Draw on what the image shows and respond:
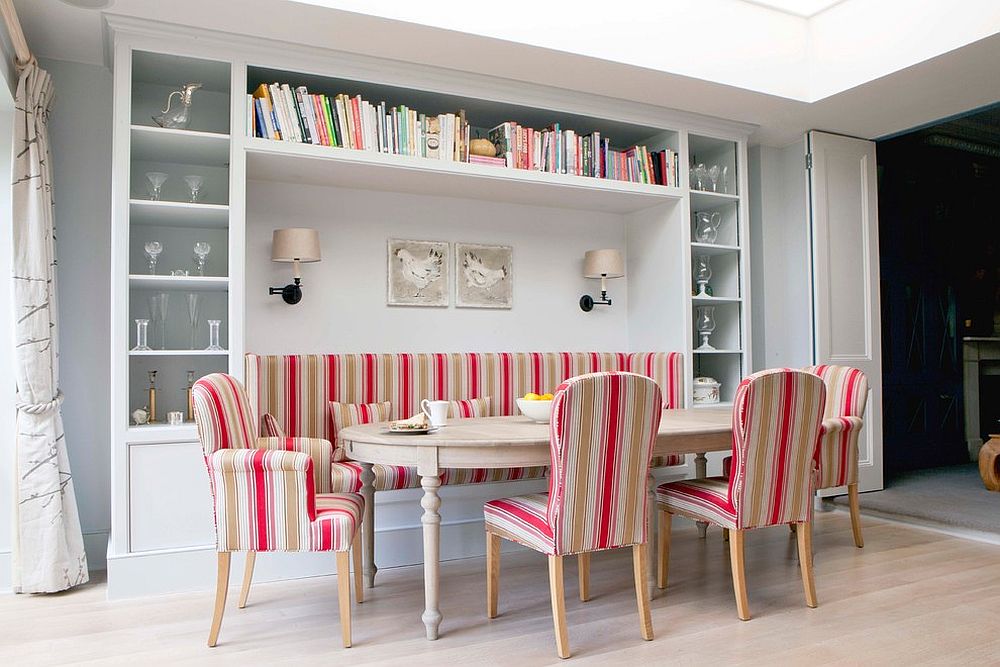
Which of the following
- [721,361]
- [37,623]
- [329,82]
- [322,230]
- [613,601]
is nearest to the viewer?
[37,623]

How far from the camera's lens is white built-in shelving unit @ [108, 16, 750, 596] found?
327 cm

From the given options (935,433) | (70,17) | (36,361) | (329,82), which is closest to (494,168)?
(329,82)

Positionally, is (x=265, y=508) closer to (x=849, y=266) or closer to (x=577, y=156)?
(x=577, y=156)

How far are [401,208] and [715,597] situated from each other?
8.45ft

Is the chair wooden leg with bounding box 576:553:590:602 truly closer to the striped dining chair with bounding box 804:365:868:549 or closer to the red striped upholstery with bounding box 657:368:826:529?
the red striped upholstery with bounding box 657:368:826:529

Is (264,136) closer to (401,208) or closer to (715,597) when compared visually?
(401,208)

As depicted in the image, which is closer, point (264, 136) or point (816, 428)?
point (816, 428)

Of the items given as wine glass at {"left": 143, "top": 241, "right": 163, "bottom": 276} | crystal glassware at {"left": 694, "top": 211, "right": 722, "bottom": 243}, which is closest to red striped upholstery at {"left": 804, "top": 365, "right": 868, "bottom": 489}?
crystal glassware at {"left": 694, "top": 211, "right": 722, "bottom": 243}

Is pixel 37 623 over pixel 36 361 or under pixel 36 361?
under

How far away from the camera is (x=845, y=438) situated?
3.85m

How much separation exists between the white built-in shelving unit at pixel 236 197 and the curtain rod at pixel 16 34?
1.11ft

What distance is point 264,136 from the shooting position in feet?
11.5

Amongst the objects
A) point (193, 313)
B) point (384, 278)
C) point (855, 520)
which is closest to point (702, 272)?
point (855, 520)

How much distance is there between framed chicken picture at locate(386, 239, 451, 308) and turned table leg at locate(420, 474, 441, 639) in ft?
5.95
